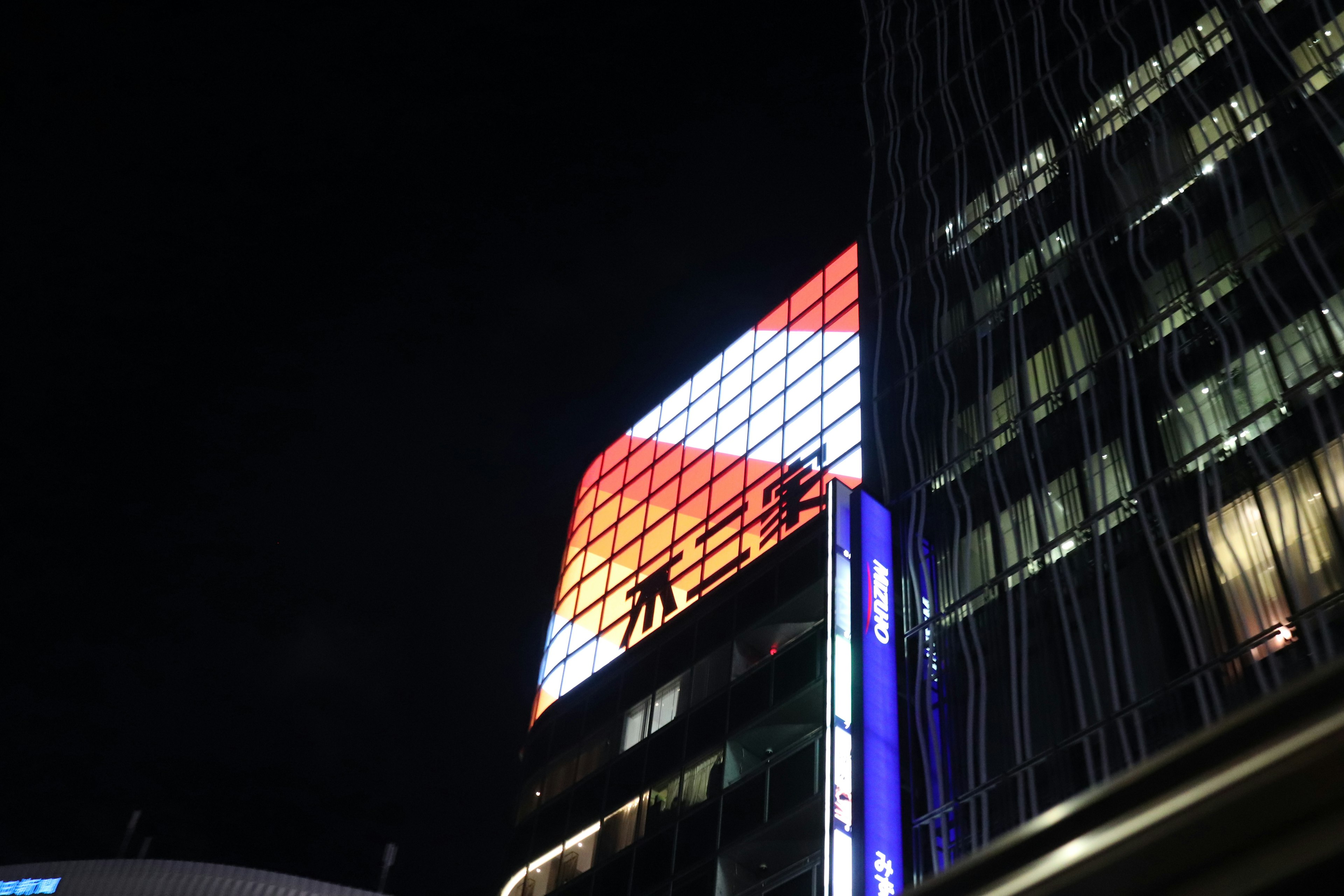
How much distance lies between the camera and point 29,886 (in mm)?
50312

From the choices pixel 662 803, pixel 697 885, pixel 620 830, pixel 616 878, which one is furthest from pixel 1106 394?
pixel 616 878

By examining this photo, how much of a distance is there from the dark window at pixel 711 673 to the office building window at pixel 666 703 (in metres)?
0.56

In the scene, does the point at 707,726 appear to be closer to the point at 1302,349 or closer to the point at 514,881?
the point at 514,881

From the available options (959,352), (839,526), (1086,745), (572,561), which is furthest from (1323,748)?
(572,561)

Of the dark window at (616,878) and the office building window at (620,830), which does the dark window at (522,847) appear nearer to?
the office building window at (620,830)

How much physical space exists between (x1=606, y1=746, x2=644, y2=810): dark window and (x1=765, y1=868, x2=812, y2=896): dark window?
620 cm

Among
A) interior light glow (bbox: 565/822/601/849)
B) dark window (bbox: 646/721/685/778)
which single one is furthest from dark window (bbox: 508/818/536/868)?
dark window (bbox: 646/721/685/778)

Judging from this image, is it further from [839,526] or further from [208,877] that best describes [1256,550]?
[208,877]

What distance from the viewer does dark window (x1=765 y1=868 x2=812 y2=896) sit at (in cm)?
1839

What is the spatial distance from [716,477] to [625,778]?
9614 millimetres

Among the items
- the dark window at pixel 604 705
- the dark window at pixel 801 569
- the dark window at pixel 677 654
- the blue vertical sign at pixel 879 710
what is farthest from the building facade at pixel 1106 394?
the dark window at pixel 604 705

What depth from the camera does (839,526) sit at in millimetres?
21078

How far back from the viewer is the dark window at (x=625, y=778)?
24797 mm

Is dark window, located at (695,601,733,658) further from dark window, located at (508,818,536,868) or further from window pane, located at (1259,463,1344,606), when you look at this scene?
window pane, located at (1259,463,1344,606)
